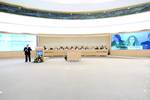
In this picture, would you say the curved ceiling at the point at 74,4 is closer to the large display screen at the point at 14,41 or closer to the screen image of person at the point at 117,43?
the large display screen at the point at 14,41

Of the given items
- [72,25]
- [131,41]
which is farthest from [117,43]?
[72,25]

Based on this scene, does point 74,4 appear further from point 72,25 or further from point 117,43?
point 117,43

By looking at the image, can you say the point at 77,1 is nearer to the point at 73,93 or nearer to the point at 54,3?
the point at 54,3

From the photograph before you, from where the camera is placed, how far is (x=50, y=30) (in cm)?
1914

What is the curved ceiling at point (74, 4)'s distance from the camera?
13.5m

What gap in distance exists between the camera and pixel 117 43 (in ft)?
60.5

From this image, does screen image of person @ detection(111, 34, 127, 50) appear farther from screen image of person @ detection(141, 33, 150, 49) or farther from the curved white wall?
screen image of person @ detection(141, 33, 150, 49)

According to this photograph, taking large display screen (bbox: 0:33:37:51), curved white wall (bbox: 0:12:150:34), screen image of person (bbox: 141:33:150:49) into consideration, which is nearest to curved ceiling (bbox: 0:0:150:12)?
curved white wall (bbox: 0:12:150:34)

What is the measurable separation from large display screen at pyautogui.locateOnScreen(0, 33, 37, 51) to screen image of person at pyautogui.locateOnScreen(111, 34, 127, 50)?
859 centimetres

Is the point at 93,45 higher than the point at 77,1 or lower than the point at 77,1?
lower

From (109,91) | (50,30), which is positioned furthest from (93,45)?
(109,91)

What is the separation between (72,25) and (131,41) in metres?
6.43

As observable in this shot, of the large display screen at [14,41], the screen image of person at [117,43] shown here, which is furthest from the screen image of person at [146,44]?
the large display screen at [14,41]

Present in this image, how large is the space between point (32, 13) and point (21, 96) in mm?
12865
